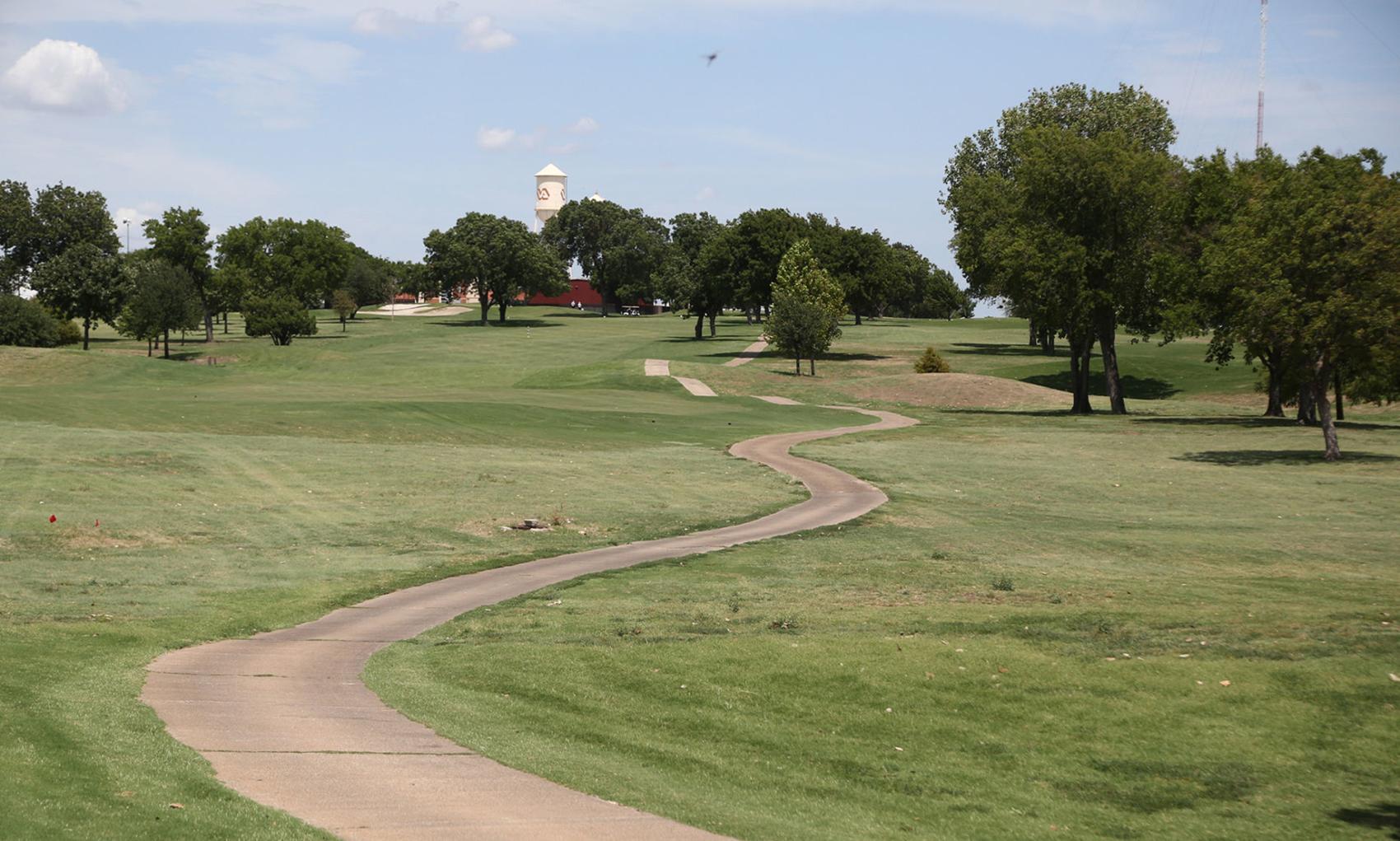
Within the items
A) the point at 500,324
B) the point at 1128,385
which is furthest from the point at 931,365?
the point at 500,324

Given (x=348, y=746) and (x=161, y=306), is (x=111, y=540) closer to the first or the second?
(x=348, y=746)

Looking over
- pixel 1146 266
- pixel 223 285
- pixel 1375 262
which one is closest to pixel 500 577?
pixel 1375 262

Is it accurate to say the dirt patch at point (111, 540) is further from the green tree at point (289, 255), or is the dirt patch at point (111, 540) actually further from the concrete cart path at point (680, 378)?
the green tree at point (289, 255)

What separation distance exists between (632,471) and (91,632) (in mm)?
27310

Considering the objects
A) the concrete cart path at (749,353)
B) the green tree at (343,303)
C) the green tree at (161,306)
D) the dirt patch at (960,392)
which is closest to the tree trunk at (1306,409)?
the dirt patch at (960,392)

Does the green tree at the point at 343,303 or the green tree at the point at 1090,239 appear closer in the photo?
the green tree at the point at 1090,239

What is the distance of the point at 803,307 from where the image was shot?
9956 cm

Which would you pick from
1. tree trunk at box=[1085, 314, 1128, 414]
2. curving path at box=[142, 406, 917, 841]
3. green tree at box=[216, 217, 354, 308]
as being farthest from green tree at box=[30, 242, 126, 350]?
curving path at box=[142, 406, 917, 841]

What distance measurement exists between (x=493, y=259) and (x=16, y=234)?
54.2 m

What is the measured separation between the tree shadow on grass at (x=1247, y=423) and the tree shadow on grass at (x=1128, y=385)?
78.3 ft

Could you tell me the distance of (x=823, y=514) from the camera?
119 ft

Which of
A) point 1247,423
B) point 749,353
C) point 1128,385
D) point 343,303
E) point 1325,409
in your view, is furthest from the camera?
point 343,303

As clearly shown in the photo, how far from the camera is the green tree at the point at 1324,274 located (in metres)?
50.4

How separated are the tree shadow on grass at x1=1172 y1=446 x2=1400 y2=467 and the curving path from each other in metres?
38.9
